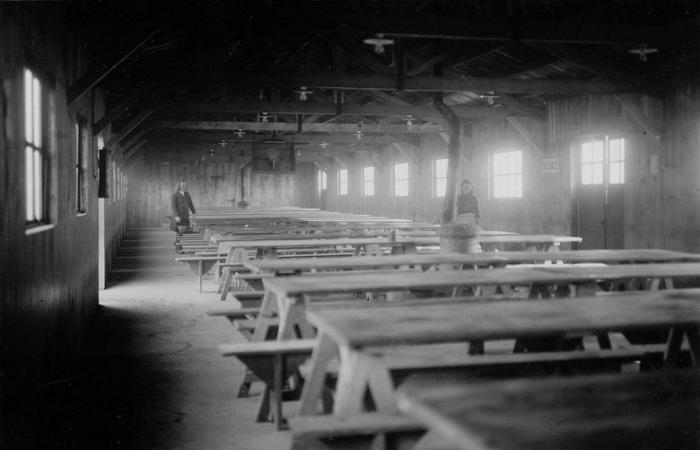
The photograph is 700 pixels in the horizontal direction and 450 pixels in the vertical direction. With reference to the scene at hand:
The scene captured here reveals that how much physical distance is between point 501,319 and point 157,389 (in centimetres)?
286

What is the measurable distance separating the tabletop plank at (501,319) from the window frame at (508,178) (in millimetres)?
10542

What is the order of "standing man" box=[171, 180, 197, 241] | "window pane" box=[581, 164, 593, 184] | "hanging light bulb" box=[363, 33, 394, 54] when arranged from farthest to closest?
"standing man" box=[171, 180, 197, 241] → "window pane" box=[581, 164, 593, 184] → "hanging light bulb" box=[363, 33, 394, 54]

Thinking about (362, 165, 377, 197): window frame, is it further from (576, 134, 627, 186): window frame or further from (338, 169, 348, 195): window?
(576, 134, 627, 186): window frame

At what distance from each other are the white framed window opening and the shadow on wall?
72.0 ft

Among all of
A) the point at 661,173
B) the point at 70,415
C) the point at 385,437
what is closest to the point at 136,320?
the point at 70,415

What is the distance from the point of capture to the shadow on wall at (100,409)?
3.72 metres

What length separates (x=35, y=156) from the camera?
4.68m

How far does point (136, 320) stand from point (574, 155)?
7401 mm

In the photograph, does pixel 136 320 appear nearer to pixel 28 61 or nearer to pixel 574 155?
pixel 28 61

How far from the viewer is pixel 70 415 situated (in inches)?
165

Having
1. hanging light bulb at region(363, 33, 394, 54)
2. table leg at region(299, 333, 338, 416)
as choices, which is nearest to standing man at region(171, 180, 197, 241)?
hanging light bulb at region(363, 33, 394, 54)

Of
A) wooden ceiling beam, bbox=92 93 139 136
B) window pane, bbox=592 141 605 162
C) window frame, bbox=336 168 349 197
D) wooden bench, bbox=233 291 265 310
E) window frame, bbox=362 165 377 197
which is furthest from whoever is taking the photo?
window frame, bbox=336 168 349 197

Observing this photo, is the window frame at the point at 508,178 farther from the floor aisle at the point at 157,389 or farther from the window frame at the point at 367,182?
the window frame at the point at 367,182

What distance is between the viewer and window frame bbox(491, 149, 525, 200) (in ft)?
44.1
